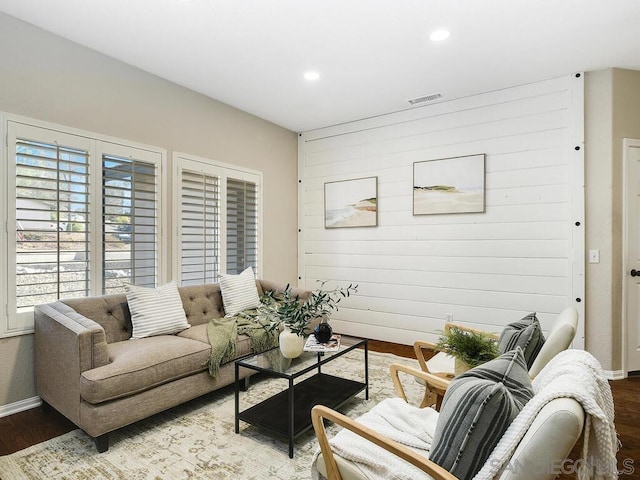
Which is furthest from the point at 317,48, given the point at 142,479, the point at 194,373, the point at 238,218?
the point at 142,479

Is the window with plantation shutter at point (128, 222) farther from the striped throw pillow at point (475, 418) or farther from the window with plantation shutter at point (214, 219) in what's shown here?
the striped throw pillow at point (475, 418)

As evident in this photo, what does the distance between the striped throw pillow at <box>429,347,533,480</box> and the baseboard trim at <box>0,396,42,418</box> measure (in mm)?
2953

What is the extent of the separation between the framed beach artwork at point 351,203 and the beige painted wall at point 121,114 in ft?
2.15

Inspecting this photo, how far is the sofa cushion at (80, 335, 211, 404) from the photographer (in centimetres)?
208

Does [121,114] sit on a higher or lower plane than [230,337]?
higher

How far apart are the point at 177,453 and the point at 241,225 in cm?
276

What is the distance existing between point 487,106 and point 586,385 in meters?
3.52

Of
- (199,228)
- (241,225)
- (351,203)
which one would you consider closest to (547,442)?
(199,228)

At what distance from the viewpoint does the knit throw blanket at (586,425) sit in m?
0.98

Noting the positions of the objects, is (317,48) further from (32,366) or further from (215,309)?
(32,366)

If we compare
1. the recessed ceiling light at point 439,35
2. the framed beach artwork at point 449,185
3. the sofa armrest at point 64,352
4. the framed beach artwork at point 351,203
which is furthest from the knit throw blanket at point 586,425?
the framed beach artwork at point 351,203

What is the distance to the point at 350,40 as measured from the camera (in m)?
2.89

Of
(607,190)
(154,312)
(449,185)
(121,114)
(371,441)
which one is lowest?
(371,441)

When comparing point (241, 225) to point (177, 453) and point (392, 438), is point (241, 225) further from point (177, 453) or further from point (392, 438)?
→ point (392, 438)
